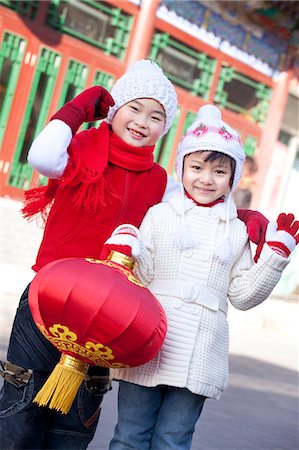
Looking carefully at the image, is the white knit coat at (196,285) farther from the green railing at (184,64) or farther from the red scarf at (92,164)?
the green railing at (184,64)

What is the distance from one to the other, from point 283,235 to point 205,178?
34cm

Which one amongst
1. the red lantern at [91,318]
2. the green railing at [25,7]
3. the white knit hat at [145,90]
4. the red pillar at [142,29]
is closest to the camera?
the red lantern at [91,318]

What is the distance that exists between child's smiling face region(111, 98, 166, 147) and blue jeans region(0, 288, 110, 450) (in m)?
0.68

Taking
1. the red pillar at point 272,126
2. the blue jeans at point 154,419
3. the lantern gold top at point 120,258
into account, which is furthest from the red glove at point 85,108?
the red pillar at point 272,126

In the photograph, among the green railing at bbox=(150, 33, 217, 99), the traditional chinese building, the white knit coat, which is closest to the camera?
the white knit coat

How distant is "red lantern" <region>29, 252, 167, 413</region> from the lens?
118 inches

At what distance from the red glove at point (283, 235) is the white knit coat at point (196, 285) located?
0.10 feet

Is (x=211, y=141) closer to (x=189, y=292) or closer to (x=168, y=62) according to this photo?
(x=189, y=292)

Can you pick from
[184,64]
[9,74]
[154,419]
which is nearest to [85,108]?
[154,419]

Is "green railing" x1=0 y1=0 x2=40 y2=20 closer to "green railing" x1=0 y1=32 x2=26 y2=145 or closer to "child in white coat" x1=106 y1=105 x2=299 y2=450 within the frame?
"green railing" x1=0 y1=32 x2=26 y2=145

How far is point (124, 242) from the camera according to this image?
3182 millimetres

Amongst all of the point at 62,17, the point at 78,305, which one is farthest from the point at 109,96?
the point at 62,17

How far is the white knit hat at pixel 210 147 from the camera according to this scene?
343 cm

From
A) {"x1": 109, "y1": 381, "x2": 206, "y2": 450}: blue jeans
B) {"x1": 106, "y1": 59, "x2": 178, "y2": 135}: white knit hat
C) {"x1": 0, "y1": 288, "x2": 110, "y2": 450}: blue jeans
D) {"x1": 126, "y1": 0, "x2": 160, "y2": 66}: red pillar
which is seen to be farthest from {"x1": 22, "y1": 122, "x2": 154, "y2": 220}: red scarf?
{"x1": 126, "y1": 0, "x2": 160, "y2": 66}: red pillar
